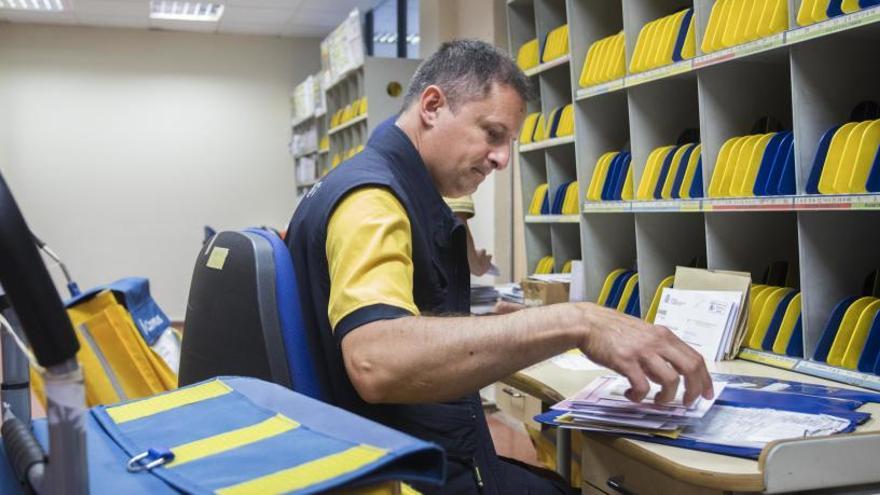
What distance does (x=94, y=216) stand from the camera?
29.2 feet

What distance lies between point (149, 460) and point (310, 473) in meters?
0.19

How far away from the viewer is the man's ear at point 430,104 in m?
1.61

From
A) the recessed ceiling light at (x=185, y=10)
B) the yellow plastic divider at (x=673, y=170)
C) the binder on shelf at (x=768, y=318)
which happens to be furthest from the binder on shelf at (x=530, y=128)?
the recessed ceiling light at (x=185, y=10)

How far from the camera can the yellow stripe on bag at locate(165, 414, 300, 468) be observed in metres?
0.75

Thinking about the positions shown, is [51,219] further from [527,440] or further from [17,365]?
[17,365]

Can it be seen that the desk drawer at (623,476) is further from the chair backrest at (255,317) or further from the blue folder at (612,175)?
the blue folder at (612,175)

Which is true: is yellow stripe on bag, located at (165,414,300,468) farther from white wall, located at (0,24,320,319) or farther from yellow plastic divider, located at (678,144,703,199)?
white wall, located at (0,24,320,319)

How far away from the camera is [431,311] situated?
141cm

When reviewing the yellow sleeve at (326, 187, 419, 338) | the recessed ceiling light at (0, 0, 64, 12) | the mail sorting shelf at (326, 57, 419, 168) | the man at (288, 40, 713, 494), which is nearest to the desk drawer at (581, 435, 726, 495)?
the man at (288, 40, 713, 494)

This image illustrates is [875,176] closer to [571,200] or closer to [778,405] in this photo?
[778,405]

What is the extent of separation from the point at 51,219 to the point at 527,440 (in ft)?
22.0

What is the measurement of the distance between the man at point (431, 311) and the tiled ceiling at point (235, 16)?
664 cm

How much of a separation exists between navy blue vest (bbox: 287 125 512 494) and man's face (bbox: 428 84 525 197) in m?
0.10

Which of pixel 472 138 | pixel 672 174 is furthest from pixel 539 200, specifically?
pixel 472 138
